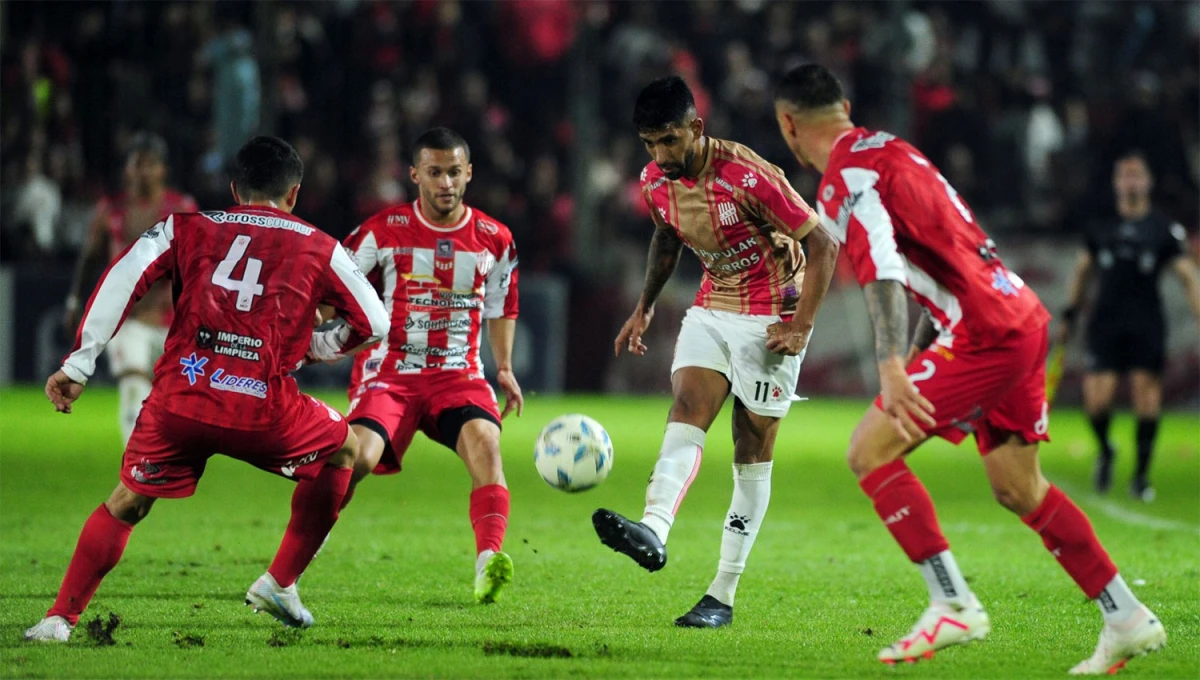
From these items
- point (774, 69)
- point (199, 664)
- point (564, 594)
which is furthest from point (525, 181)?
point (199, 664)

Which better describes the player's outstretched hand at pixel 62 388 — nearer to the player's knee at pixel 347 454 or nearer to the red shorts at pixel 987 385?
the player's knee at pixel 347 454

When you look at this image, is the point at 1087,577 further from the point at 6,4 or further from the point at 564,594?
the point at 6,4

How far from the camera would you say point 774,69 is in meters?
21.2

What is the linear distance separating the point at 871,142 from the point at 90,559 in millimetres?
3268

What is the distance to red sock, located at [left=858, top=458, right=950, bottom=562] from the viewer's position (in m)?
5.26

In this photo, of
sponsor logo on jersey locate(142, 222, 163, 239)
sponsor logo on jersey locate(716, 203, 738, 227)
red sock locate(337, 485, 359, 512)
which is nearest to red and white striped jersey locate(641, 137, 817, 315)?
sponsor logo on jersey locate(716, 203, 738, 227)

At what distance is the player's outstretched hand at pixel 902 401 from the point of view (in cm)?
508

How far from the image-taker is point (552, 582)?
7.50 metres

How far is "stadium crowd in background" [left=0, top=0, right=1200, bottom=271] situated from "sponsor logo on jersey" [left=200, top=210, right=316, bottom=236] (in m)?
13.7

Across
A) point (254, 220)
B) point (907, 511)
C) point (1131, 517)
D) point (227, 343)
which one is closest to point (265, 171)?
point (254, 220)

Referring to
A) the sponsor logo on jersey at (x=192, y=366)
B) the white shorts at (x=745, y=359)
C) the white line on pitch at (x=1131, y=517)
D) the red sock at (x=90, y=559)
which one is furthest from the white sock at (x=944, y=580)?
the white line on pitch at (x=1131, y=517)

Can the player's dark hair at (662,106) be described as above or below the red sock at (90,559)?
above

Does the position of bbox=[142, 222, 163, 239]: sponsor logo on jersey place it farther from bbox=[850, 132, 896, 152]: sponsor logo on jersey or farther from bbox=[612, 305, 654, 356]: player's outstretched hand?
bbox=[850, 132, 896, 152]: sponsor logo on jersey

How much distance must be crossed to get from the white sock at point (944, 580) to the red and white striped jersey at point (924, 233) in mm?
759
